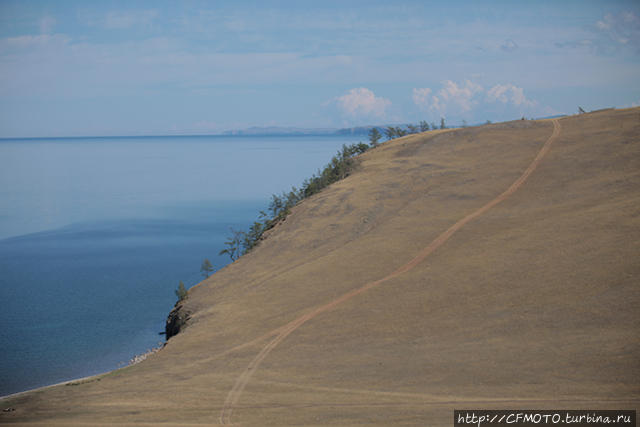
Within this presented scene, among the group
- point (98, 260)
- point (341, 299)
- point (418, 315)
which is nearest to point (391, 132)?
point (98, 260)

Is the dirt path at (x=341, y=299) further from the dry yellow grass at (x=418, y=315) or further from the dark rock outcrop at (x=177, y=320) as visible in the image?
the dark rock outcrop at (x=177, y=320)

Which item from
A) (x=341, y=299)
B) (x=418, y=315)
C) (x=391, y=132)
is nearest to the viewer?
(x=418, y=315)

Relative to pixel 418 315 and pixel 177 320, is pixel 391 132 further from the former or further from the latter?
pixel 418 315

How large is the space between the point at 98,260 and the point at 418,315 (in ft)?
151

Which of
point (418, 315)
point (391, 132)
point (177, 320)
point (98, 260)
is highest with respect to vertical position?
point (391, 132)

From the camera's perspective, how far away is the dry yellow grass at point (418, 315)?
1499 centimetres

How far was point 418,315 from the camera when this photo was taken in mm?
20734

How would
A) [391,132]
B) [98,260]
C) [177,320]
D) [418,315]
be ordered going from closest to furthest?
[418,315] < [177,320] < [98,260] < [391,132]

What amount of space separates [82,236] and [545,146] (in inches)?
2268

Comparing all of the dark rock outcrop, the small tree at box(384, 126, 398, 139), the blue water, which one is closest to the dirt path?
the dark rock outcrop

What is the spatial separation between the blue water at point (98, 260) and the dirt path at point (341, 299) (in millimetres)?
15745

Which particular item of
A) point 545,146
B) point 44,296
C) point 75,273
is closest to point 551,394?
point 545,146

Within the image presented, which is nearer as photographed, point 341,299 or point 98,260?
point 341,299

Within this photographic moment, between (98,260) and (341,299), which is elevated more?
(98,260)
